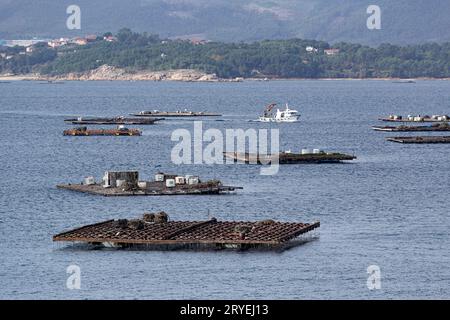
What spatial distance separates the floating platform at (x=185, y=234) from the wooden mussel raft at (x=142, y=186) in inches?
630

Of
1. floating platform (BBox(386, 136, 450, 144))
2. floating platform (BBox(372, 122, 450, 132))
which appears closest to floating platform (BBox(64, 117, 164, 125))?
floating platform (BBox(372, 122, 450, 132))

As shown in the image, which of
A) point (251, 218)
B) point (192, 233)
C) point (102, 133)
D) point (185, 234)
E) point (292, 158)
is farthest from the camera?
point (102, 133)

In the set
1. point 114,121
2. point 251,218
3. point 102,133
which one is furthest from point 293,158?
point 114,121

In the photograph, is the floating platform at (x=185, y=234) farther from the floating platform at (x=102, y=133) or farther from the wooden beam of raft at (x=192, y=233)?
the floating platform at (x=102, y=133)

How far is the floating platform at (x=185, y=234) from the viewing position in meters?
64.2

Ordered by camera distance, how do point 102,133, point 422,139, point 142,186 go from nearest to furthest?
point 142,186, point 422,139, point 102,133

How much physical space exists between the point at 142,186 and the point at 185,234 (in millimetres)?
21974

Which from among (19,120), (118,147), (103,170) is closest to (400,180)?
(103,170)

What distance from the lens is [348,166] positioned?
110 m

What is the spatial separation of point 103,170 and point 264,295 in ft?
180

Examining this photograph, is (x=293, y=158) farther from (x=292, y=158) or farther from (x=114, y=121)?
(x=114, y=121)

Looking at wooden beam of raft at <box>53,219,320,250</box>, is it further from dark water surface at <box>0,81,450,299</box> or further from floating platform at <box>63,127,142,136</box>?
floating platform at <box>63,127,142,136</box>

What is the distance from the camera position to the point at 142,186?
3452 inches

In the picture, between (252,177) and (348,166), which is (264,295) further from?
(348,166)
